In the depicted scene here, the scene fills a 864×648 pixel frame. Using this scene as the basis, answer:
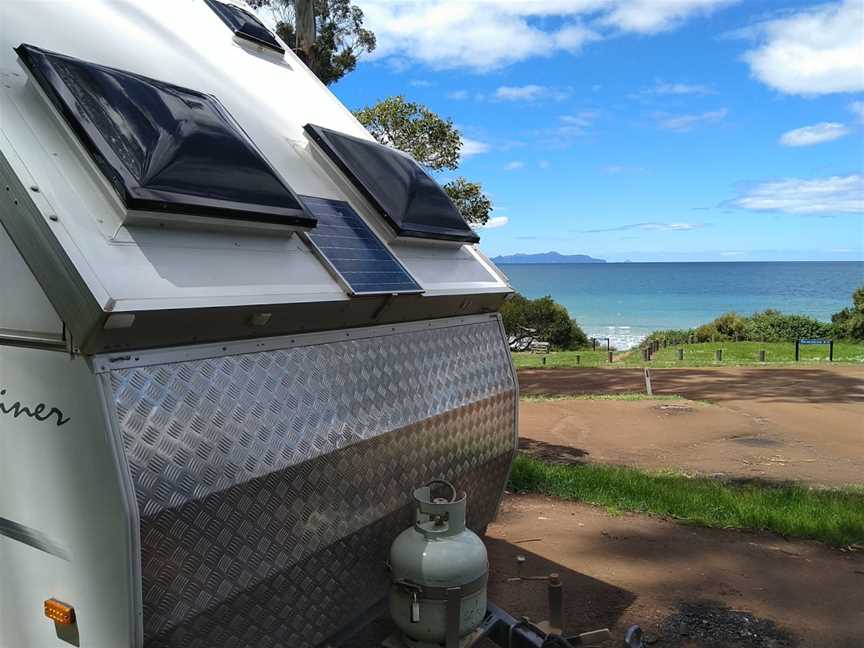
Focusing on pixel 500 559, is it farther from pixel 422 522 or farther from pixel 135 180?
pixel 135 180

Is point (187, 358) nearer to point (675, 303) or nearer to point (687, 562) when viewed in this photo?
point (687, 562)

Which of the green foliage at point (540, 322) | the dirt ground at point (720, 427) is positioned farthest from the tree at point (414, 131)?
the green foliage at point (540, 322)

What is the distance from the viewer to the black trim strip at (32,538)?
102 inches

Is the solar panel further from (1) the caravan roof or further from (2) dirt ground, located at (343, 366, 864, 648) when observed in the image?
(2) dirt ground, located at (343, 366, 864, 648)

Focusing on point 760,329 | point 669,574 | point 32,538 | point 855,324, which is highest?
point 855,324

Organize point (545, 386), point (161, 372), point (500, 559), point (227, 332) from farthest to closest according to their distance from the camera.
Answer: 1. point (545, 386)
2. point (500, 559)
3. point (227, 332)
4. point (161, 372)

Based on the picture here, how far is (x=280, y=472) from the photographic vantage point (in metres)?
Answer: 2.97

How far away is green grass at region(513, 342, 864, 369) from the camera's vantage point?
2325 cm

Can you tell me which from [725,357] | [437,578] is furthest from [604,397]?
[437,578]

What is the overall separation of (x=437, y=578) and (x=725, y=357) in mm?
25022

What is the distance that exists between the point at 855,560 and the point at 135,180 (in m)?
6.16

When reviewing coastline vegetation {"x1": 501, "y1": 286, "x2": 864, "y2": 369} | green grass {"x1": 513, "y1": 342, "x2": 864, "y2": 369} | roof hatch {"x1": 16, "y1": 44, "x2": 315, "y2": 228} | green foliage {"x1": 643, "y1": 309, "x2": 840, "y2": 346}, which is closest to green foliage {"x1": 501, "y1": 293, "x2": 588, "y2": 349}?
coastline vegetation {"x1": 501, "y1": 286, "x2": 864, "y2": 369}

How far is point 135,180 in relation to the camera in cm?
274

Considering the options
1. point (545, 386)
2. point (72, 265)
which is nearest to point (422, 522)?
point (72, 265)
